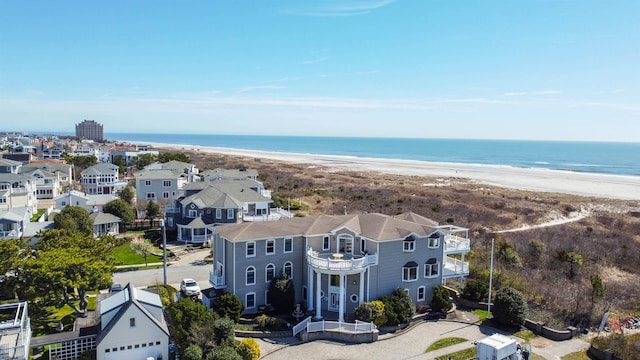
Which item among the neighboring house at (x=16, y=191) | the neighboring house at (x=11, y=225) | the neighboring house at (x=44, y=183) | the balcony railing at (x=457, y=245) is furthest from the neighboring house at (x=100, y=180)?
the balcony railing at (x=457, y=245)

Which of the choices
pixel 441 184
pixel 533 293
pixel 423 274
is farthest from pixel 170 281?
pixel 441 184

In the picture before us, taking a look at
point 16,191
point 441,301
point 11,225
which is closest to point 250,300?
point 441,301

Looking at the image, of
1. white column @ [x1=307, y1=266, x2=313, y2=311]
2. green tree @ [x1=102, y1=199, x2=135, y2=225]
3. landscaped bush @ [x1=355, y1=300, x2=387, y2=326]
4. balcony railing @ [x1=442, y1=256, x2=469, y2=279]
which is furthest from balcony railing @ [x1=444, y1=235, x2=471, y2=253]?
green tree @ [x1=102, y1=199, x2=135, y2=225]

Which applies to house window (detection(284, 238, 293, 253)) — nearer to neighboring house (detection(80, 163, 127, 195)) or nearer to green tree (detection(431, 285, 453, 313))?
green tree (detection(431, 285, 453, 313))

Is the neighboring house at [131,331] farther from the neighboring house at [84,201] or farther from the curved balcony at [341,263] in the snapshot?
the neighboring house at [84,201]

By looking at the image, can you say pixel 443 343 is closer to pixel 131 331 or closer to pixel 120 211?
pixel 131 331

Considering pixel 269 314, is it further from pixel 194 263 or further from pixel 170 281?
pixel 194 263
